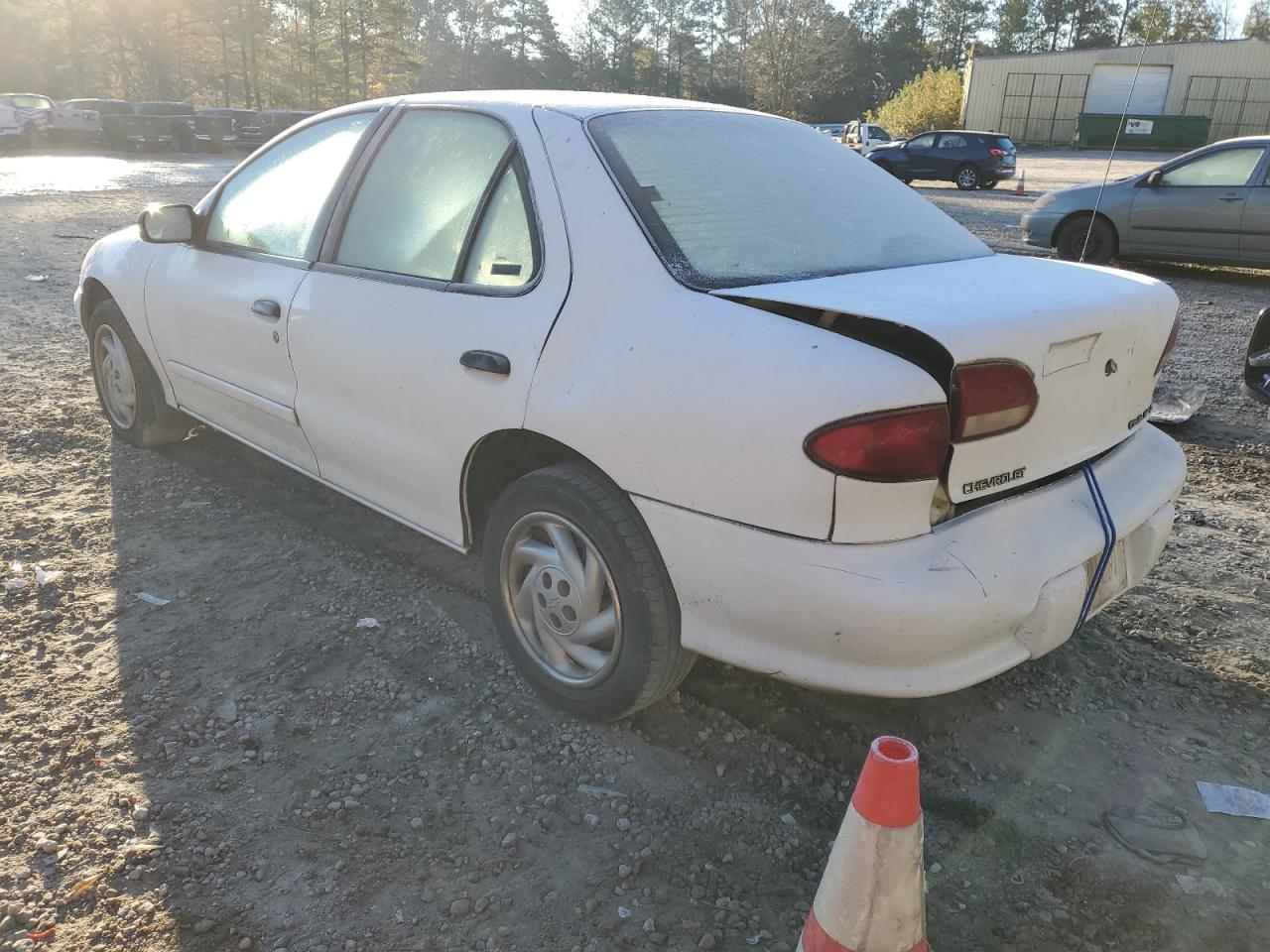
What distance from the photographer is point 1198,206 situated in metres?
9.60

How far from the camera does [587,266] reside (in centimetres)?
242

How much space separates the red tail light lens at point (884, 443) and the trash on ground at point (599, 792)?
1.05 metres

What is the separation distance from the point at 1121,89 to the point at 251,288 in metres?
47.2

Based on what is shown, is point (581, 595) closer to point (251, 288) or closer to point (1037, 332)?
point (1037, 332)

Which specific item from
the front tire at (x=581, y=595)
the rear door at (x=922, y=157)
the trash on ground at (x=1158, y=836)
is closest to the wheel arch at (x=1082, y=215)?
the trash on ground at (x=1158, y=836)

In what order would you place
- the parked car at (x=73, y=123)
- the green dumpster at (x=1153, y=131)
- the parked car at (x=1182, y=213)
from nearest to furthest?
the parked car at (x=1182, y=213), the parked car at (x=73, y=123), the green dumpster at (x=1153, y=131)

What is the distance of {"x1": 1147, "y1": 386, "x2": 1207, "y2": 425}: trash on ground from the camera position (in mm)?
5195

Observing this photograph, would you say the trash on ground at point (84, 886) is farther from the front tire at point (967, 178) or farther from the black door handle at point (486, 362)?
the front tire at point (967, 178)

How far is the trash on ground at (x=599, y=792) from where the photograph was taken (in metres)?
2.41

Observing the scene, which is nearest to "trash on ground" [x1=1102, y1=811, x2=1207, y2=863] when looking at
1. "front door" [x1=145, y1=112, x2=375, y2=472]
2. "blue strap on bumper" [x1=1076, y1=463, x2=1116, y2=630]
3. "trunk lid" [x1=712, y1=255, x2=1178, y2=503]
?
"blue strap on bumper" [x1=1076, y1=463, x2=1116, y2=630]

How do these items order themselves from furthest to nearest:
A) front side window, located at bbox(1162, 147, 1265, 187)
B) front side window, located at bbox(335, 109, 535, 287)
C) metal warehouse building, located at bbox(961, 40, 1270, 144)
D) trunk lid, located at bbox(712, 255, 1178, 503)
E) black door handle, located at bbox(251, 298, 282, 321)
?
metal warehouse building, located at bbox(961, 40, 1270, 144) < front side window, located at bbox(1162, 147, 1265, 187) < black door handle, located at bbox(251, 298, 282, 321) < front side window, located at bbox(335, 109, 535, 287) < trunk lid, located at bbox(712, 255, 1178, 503)

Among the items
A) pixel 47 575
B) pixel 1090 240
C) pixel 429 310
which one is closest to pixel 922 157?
pixel 1090 240

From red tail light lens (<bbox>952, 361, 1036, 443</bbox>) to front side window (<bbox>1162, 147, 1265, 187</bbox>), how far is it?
9.36 metres

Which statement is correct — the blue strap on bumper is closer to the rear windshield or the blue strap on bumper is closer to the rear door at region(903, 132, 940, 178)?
the rear windshield
